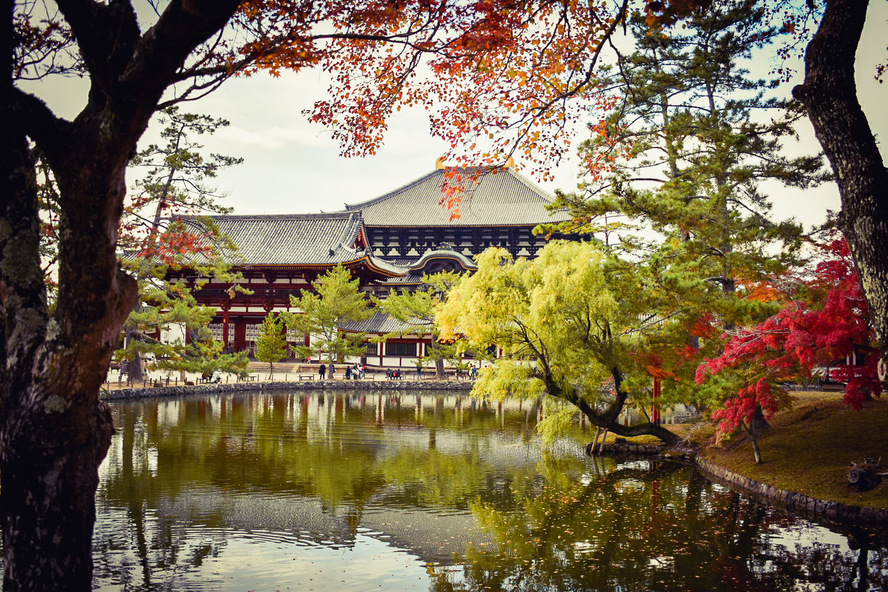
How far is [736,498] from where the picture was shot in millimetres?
12180

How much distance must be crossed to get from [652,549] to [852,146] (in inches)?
254

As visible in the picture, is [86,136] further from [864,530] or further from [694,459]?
[694,459]

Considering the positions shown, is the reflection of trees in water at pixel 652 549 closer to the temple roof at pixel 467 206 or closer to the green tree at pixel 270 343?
the green tree at pixel 270 343

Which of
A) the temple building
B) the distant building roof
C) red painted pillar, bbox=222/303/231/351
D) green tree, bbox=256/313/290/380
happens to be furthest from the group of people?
red painted pillar, bbox=222/303/231/351

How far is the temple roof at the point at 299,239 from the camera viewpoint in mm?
40781

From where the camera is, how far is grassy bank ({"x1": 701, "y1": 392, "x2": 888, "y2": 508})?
11.4 metres

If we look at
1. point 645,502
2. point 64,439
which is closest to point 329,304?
point 645,502

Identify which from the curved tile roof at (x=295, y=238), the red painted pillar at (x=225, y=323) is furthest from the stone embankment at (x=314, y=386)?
Result: the curved tile roof at (x=295, y=238)

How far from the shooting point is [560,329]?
49.3 ft

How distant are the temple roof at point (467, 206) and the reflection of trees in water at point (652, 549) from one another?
37.5 m

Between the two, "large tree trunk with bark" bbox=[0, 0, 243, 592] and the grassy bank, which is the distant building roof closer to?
the grassy bank

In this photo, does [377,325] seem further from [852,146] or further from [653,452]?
[852,146]

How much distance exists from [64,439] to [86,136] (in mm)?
1880

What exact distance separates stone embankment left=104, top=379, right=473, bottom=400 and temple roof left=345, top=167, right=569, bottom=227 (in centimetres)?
1680
